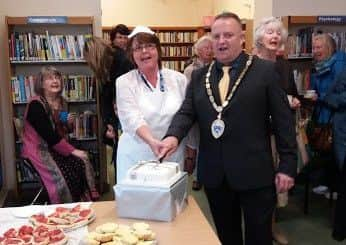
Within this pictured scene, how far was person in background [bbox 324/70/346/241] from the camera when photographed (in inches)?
130

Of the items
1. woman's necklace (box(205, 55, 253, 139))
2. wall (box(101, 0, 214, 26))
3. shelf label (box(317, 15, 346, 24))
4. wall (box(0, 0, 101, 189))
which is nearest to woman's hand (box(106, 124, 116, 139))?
wall (box(0, 0, 101, 189))

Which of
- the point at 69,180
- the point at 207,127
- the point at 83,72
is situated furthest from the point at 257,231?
the point at 83,72

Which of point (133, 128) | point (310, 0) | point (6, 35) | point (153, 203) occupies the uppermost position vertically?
point (310, 0)

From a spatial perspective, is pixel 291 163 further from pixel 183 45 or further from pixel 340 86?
pixel 183 45

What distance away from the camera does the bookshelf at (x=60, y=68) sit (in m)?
4.20

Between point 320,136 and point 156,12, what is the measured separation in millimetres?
5926

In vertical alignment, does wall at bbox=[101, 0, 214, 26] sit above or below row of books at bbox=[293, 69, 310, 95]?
above

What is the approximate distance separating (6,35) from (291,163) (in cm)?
313

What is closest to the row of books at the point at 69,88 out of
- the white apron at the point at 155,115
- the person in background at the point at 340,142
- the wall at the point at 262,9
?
the wall at the point at 262,9

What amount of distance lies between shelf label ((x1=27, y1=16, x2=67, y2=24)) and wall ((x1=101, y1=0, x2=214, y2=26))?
15.1 feet

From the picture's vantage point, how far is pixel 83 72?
14.8ft

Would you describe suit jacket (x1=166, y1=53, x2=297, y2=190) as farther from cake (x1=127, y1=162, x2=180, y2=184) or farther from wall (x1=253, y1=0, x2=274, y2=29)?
wall (x1=253, y1=0, x2=274, y2=29)

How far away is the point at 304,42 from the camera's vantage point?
4516 mm

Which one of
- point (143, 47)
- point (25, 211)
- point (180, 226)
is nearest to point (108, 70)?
point (143, 47)
